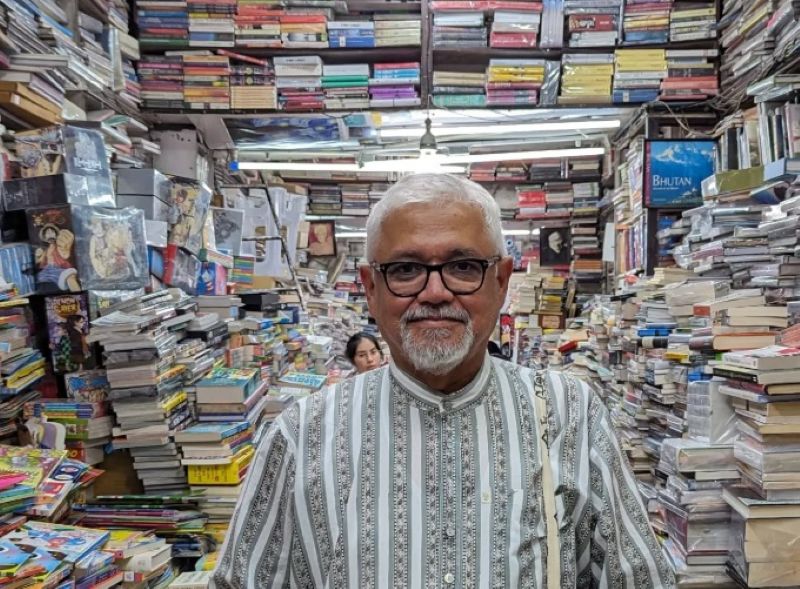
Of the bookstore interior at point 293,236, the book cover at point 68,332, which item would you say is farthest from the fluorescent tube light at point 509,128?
the book cover at point 68,332

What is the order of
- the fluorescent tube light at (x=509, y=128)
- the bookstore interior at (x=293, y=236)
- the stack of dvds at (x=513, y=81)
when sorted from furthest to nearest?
the fluorescent tube light at (x=509, y=128) → the stack of dvds at (x=513, y=81) → the bookstore interior at (x=293, y=236)

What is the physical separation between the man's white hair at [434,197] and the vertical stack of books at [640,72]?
→ 355 centimetres

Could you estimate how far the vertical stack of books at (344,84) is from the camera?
400cm

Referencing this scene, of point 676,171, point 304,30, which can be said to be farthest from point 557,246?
point 304,30

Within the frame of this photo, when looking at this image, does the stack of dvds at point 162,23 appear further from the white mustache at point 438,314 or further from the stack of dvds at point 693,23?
the white mustache at point 438,314

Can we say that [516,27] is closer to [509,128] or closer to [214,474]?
[509,128]

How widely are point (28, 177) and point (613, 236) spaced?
4.51 m

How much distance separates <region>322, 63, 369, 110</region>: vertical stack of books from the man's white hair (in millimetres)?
3231

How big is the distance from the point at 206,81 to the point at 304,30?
2.60 ft

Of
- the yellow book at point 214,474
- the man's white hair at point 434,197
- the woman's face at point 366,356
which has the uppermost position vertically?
the man's white hair at point 434,197

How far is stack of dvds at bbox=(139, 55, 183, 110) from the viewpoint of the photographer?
3945 mm

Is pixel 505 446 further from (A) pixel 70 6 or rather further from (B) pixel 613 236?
(B) pixel 613 236

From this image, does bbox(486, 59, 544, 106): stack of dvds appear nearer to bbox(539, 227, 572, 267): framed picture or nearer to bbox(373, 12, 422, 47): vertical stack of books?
bbox(373, 12, 422, 47): vertical stack of books

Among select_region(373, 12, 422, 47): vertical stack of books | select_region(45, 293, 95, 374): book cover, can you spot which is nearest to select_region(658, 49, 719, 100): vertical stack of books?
select_region(373, 12, 422, 47): vertical stack of books
